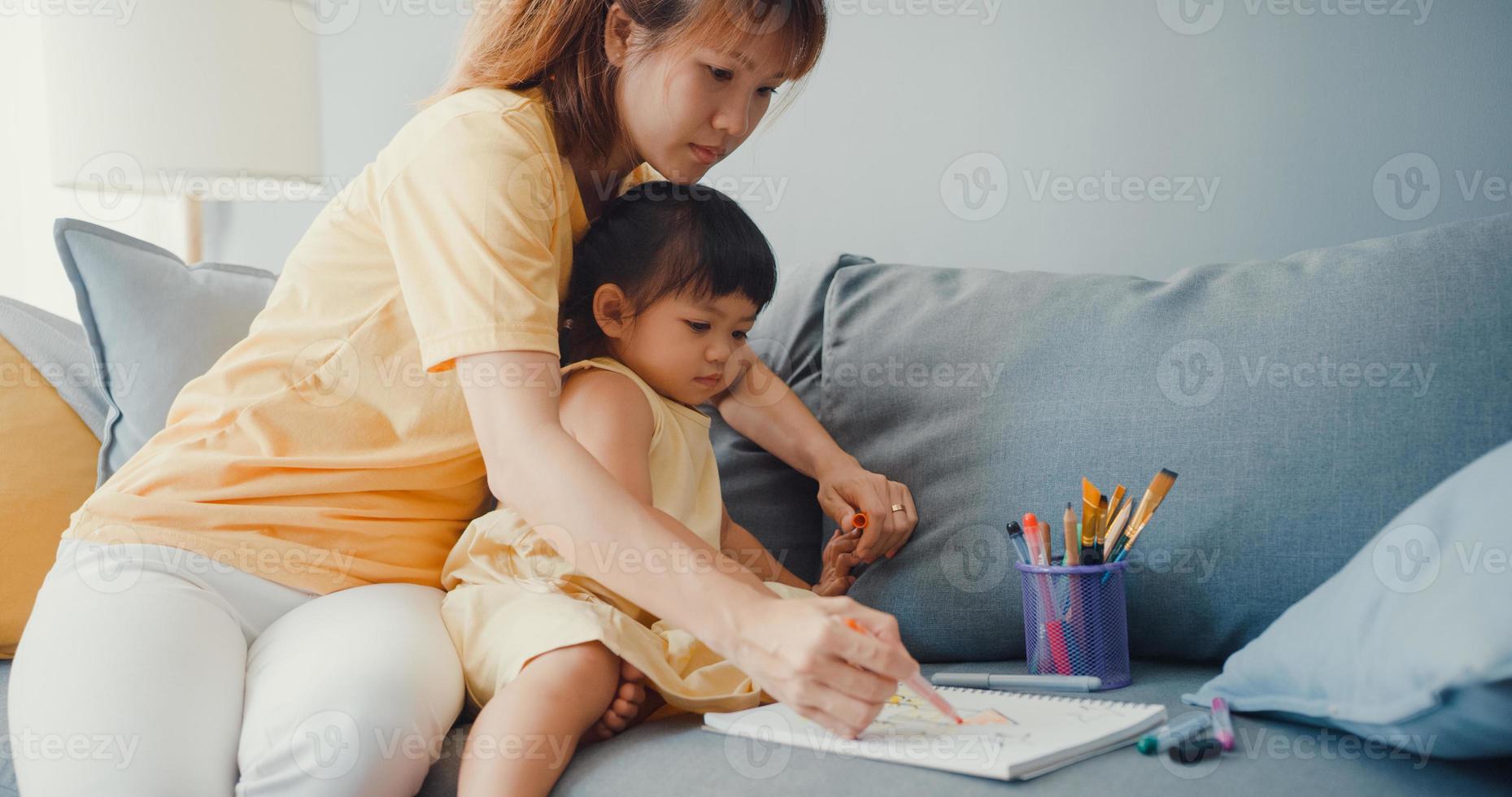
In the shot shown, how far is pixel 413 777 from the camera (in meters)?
0.88

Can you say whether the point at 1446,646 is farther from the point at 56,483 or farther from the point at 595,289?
the point at 56,483

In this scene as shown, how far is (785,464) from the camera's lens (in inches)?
51.5

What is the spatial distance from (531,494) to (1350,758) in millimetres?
611

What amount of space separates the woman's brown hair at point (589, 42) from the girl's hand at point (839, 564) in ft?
1.48

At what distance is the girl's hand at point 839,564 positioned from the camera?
3.75ft

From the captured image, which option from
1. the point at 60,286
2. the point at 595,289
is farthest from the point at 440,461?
the point at 60,286
